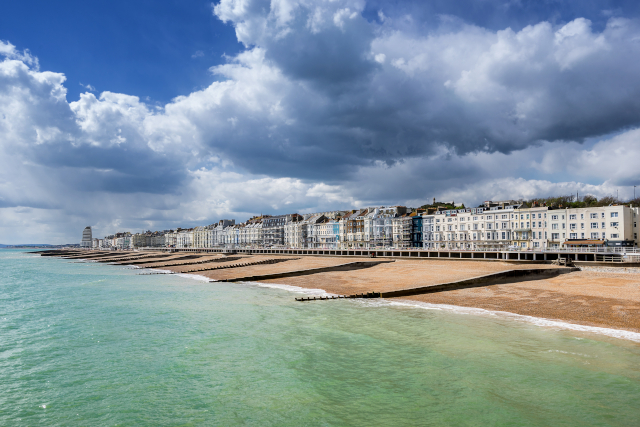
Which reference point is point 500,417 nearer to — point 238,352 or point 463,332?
point 463,332

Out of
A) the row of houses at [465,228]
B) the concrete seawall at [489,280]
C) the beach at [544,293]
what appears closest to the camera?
the beach at [544,293]

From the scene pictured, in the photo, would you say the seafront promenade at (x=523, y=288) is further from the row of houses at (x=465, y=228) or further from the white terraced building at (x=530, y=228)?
the row of houses at (x=465, y=228)

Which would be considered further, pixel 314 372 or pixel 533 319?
pixel 533 319

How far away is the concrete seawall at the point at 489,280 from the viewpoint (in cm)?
3158

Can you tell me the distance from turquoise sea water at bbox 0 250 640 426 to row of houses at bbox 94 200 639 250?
61572mm

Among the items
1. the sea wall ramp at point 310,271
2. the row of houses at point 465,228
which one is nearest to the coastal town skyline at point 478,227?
the row of houses at point 465,228

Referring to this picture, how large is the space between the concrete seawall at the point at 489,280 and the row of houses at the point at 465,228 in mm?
34220

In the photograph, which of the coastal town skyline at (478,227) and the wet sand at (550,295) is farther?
the coastal town skyline at (478,227)

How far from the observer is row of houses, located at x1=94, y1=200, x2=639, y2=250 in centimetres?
6862

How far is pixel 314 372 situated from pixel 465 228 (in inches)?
3475

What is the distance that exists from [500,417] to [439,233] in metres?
93.8

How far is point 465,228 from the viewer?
94.4m

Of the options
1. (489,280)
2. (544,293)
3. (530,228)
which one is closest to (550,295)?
(544,293)

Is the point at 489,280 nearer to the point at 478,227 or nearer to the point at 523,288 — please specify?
the point at 523,288
